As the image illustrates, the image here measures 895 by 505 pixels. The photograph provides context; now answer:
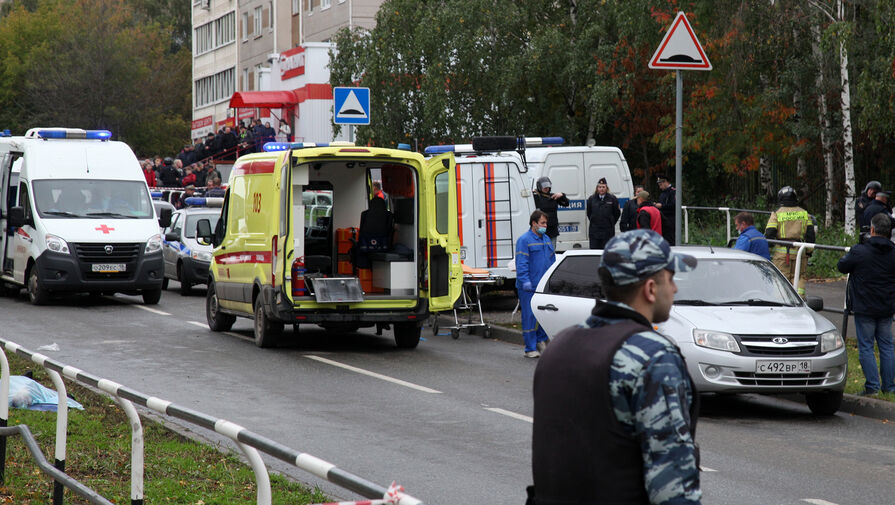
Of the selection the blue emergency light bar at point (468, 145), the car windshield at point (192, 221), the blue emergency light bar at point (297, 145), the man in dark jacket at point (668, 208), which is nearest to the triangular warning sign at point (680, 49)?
the blue emergency light bar at point (297, 145)

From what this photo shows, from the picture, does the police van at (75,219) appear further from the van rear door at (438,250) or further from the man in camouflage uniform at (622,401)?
the man in camouflage uniform at (622,401)

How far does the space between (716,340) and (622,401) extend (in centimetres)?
818

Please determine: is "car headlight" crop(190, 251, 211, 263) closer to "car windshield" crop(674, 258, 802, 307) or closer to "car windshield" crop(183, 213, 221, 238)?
"car windshield" crop(183, 213, 221, 238)

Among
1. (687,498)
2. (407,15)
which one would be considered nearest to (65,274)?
(407,15)

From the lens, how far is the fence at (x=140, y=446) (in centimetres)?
374

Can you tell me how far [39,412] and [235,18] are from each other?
6621cm

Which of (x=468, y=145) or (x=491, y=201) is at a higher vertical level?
(x=468, y=145)

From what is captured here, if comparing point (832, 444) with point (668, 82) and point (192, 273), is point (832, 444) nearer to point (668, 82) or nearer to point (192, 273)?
point (192, 273)

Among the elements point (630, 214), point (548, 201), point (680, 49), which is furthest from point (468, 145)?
point (680, 49)

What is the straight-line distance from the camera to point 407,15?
34.5 meters

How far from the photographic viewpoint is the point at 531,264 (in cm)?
1575

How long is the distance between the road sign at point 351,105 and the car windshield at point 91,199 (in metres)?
5.40

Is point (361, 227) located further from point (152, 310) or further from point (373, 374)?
point (152, 310)

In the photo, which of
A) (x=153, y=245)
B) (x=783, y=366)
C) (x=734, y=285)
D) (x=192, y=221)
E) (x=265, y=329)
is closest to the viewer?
(x=783, y=366)
